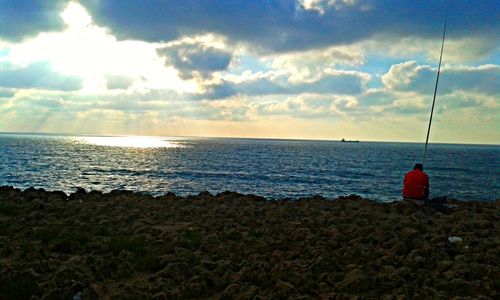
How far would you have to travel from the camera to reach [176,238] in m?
10.8

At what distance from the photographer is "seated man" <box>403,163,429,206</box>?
15805mm

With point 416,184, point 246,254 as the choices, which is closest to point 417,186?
point 416,184

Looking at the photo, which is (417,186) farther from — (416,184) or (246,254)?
(246,254)

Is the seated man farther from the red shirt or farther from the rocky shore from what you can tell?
the rocky shore

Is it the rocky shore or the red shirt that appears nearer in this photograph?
the rocky shore

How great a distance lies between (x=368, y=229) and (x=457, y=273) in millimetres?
3768

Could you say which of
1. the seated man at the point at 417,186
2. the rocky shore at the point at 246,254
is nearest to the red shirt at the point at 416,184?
the seated man at the point at 417,186

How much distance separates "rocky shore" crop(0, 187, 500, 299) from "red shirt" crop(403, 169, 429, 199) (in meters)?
0.90

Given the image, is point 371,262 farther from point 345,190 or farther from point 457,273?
point 345,190

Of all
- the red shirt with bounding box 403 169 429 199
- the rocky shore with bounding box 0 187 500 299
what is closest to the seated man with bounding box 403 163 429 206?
the red shirt with bounding box 403 169 429 199

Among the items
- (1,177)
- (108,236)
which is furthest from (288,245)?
(1,177)

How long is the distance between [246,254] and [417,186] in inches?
371

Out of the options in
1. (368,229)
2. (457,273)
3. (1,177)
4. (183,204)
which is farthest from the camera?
(1,177)

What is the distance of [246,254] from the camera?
946cm
